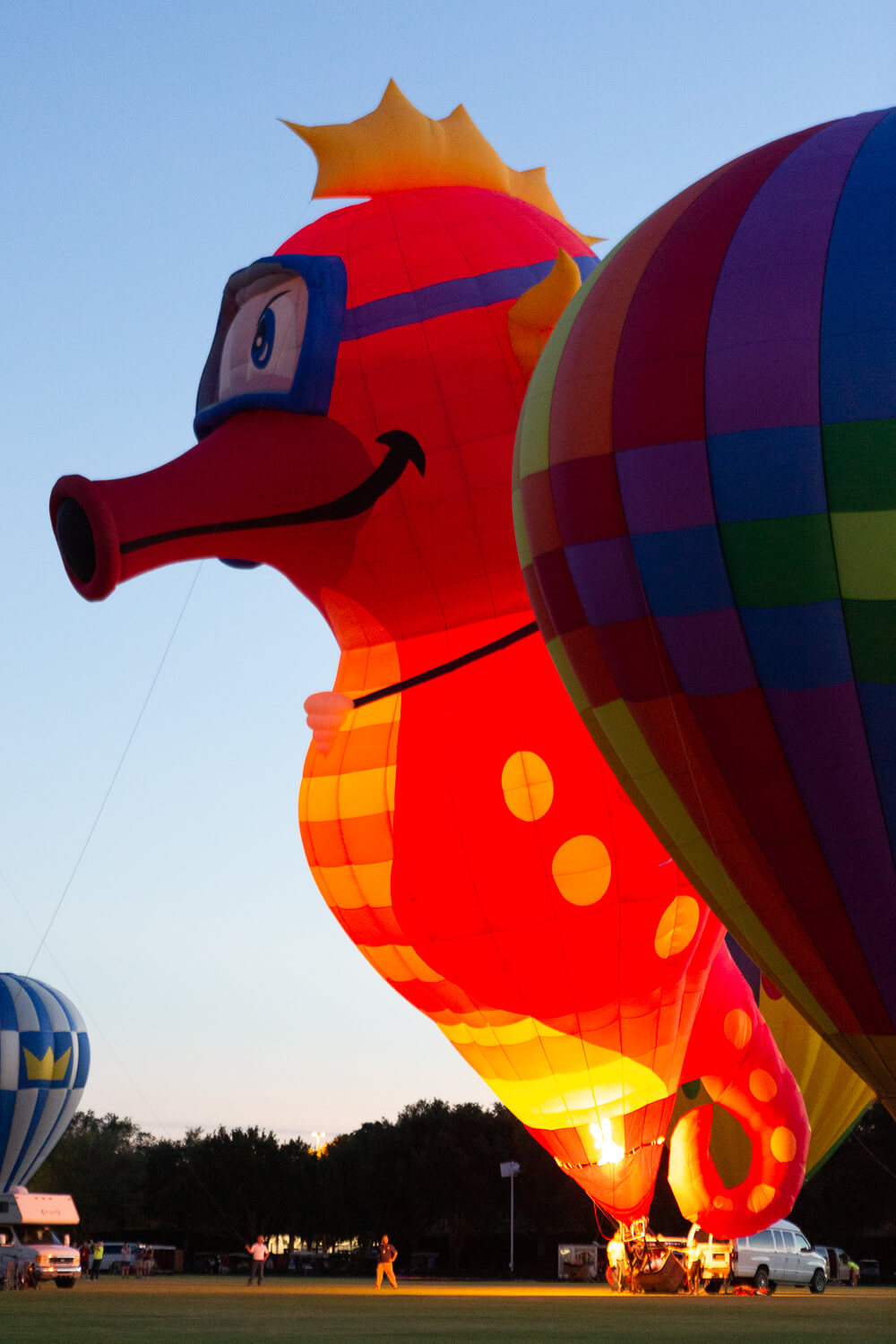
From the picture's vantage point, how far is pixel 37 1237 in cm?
2280

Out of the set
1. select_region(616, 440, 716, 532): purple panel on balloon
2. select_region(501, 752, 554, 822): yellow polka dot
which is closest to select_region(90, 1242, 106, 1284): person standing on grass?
select_region(501, 752, 554, 822): yellow polka dot

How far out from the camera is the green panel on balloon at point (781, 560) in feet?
27.0

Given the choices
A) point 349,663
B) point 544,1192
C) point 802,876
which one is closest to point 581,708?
point 802,876

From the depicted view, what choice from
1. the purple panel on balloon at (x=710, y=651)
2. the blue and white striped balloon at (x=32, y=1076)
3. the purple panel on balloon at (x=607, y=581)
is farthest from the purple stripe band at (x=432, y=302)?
the blue and white striped balloon at (x=32, y=1076)

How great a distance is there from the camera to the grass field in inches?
371

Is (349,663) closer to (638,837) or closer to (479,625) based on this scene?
(479,625)

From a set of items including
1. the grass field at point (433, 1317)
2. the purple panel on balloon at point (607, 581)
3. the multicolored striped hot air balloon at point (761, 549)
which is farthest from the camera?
the grass field at point (433, 1317)

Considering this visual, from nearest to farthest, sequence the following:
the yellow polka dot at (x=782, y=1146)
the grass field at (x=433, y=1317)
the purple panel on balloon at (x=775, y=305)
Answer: the purple panel on balloon at (x=775, y=305) < the grass field at (x=433, y=1317) < the yellow polka dot at (x=782, y=1146)

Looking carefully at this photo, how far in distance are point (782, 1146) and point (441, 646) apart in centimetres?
530

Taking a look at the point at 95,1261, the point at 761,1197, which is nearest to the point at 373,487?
the point at 761,1197

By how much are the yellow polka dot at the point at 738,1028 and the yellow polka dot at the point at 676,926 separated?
187 cm

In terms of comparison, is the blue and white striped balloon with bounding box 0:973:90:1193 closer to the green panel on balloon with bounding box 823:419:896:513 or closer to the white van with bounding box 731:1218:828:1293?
the white van with bounding box 731:1218:828:1293

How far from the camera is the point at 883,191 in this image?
28.7 ft

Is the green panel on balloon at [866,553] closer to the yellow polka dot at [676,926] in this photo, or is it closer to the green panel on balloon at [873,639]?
the green panel on balloon at [873,639]
